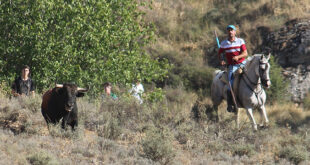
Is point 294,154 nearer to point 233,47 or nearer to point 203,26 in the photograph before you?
point 233,47

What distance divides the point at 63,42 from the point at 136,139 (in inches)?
248

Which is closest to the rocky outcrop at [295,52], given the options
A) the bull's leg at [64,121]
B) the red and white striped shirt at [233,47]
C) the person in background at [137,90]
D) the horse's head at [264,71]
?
the person in background at [137,90]

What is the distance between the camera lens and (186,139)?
973 cm

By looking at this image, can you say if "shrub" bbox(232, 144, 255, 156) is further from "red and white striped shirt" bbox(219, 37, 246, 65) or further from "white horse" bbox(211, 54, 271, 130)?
"red and white striped shirt" bbox(219, 37, 246, 65)

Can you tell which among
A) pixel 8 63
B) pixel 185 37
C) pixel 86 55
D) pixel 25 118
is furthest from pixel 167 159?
pixel 185 37

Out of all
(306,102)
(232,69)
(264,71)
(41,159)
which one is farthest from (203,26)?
(41,159)

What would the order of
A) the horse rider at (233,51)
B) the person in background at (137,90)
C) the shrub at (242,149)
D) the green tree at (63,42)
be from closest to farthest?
1. the shrub at (242,149)
2. the horse rider at (233,51)
3. the green tree at (63,42)
4. the person in background at (137,90)

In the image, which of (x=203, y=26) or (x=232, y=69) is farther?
(x=203, y=26)

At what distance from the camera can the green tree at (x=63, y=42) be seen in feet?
48.6

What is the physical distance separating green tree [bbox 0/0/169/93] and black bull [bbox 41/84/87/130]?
15.3ft

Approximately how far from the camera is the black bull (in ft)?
31.3

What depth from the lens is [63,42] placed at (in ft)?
48.9

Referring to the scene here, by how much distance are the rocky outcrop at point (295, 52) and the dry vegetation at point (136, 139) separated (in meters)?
10.6

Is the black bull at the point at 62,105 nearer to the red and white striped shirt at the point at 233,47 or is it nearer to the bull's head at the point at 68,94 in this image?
the bull's head at the point at 68,94
